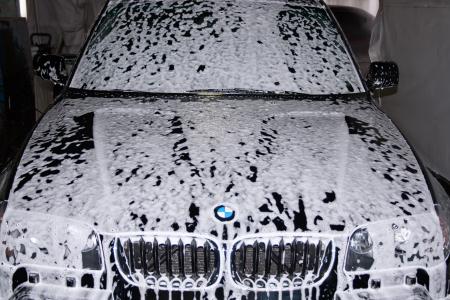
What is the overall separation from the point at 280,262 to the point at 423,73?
4306 mm

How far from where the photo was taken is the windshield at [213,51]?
3.29 m

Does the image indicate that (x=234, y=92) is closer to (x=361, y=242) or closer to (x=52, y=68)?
(x=52, y=68)

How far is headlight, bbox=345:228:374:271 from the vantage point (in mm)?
2197

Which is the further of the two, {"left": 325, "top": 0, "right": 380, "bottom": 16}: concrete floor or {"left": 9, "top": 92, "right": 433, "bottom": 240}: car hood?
{"left": 325, "top": 0, "right": 380, "bottom": 16}: concrete floor

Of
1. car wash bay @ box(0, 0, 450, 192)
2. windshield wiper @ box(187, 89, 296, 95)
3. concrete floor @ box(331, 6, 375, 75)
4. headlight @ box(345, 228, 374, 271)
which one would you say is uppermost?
windshield wiper @ box(187, 89, 296, 95)

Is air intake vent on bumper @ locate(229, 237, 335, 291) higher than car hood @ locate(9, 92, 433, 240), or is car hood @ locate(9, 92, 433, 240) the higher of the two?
car hood @ locate(9, 92, 433, 240)

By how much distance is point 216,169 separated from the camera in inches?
95.0

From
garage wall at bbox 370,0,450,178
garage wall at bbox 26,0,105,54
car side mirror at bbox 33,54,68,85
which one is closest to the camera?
car side mirror at bbox 33,54,68,85

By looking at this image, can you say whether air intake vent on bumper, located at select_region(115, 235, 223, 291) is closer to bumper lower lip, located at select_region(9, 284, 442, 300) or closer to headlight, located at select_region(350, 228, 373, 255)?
bumper lower lip, located at select_region(9, 284, 442, 300)

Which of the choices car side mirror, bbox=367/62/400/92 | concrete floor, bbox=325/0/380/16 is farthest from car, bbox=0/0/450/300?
concrete floor, bbox=325/0/380/16

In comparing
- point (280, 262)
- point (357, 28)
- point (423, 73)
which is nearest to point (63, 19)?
point (423, 73)

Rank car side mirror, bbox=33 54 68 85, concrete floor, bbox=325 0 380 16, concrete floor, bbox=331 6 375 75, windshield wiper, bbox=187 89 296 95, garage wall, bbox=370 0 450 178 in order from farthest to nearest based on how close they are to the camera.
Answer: concrete floor, bbox=325 0 380 16 → concrete floor, bbox=331 6 375 75 → garage wall, bbox=370 0 450 178 → car side mirror, bbox=33 54 68 85 → windshield wiper, bbox=187 89 296 95

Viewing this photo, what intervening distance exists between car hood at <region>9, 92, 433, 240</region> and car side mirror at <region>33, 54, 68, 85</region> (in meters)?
0.57

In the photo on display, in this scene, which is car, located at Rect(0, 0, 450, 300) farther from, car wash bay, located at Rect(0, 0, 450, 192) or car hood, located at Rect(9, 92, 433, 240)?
car wash bay, located at Rect(0, 0, 450, 192)
